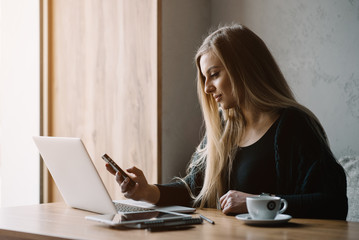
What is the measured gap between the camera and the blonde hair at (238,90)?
1562 mm

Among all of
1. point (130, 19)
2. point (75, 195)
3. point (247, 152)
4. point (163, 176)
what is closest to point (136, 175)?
point (75, 195)

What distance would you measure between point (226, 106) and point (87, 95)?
1267 mm

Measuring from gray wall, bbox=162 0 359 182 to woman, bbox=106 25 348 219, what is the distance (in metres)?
0.84

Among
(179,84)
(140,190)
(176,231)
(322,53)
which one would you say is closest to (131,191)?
(140,190)

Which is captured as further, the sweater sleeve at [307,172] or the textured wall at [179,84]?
the textured wall at [179,84]

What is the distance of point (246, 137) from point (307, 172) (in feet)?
0.98

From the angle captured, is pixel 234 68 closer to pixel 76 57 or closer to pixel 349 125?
pixel 349 125

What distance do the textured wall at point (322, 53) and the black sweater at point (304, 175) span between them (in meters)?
0.92

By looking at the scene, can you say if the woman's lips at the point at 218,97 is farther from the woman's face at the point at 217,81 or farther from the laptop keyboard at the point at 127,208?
the laptop keyboard at the point at 127,208

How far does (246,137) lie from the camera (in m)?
1.62

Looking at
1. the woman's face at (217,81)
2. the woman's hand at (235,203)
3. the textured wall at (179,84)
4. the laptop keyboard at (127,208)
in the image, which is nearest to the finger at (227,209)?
the woman's hand at (235,203)

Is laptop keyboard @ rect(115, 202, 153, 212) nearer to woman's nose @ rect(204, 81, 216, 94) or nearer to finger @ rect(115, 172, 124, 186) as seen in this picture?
finger @ rect(115, 172, 124, 186)

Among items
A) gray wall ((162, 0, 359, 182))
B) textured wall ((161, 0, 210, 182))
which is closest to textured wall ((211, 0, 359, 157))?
gray wall ((162, 0, 359, 182))

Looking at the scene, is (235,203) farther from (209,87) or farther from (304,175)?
(209,87)
